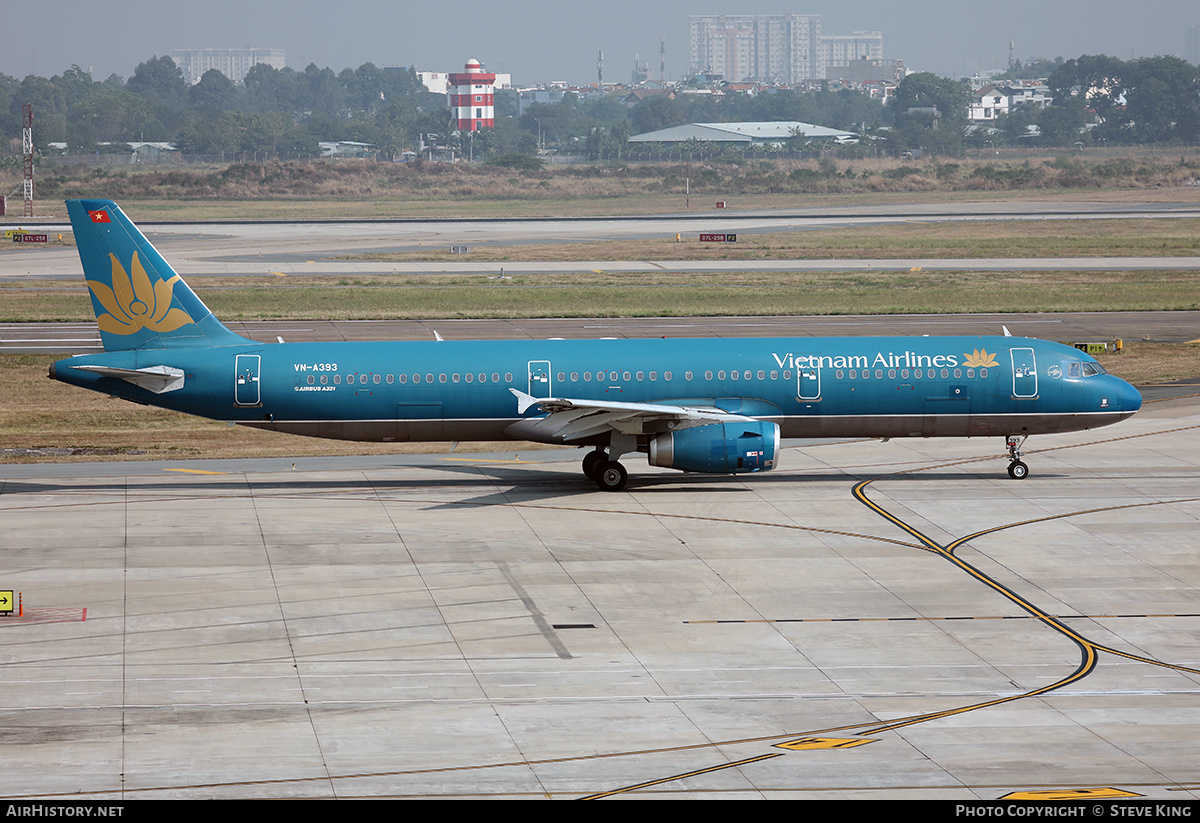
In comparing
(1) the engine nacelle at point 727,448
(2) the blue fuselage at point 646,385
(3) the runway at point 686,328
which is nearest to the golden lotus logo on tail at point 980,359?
(2) the blue fuselage at point 646,385

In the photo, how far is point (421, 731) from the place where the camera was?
21438 mm

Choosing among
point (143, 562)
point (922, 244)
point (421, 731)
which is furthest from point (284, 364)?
point (922, 244)

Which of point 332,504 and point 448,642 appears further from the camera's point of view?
point 332,504

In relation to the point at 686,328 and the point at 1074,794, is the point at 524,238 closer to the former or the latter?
the point at 686,328

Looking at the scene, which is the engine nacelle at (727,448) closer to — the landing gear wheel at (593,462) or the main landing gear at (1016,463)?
the landing gear wheel at (593,462)

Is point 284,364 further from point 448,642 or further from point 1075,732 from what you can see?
point 1075,732

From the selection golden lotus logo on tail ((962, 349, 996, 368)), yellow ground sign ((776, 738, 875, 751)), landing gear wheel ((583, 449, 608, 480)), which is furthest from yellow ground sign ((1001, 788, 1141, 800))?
golden lotus logo on tail ((962, 349, 996, 368))

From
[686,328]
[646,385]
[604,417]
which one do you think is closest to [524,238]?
[686,328]

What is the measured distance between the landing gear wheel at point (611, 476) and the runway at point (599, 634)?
1.59 ft

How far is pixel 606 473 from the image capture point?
40594 millimetres

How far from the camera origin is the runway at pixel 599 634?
19875mm

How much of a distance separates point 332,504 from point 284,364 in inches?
188

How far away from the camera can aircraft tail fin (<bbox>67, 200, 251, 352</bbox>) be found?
38.9m

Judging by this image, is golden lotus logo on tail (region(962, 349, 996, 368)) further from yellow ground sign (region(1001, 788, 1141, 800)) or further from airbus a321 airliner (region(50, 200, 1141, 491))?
yellow ground sign (region(1001, 788, 1141, 800))
